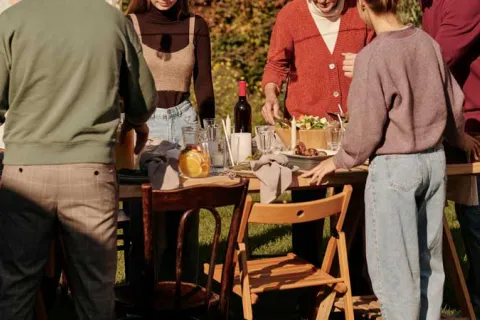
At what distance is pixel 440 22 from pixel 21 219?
218 cm

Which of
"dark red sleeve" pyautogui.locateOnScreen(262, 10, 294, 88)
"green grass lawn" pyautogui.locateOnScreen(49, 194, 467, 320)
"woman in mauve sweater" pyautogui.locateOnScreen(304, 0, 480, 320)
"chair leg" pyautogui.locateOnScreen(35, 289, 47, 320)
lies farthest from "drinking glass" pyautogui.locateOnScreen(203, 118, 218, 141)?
"green grass lawn" pyautogui.locateOnScreen(49, 194, 467, 320)

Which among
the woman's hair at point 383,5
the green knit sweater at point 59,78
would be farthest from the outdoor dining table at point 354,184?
the woman's hair at point 383,5

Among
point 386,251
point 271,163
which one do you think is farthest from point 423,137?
point 271,163

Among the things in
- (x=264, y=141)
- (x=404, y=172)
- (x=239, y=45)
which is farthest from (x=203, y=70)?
(x=239, y=45)

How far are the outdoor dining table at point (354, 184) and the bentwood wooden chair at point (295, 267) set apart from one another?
0.15 meters

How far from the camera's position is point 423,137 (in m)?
3.38

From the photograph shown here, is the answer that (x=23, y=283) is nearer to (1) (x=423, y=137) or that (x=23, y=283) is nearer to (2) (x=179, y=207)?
(2) (x=179, y=207)

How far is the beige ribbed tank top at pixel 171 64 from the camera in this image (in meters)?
4.73

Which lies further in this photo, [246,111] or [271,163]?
[246,111]

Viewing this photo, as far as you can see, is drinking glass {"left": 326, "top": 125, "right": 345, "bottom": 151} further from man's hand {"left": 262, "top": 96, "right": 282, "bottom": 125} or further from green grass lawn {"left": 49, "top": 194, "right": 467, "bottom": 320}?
green grass lawn {"left": 49, "top": 194, "right": 467, "bottom": 320}

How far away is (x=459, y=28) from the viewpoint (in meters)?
4.04

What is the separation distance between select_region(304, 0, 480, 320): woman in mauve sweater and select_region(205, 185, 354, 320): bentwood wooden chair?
215 millimetres

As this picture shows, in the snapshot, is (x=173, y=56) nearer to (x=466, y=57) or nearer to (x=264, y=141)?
(x=264, y=141)

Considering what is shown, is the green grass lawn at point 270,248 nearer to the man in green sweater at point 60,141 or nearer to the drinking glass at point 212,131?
the drinking glass at point 212,131
